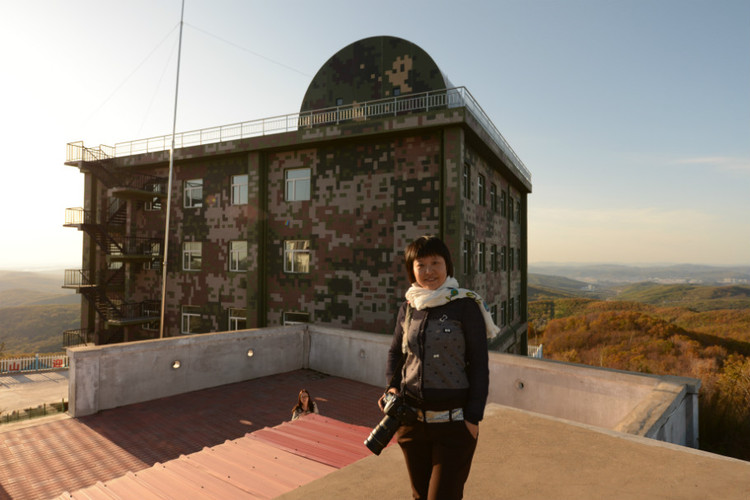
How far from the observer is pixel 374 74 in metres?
20.9

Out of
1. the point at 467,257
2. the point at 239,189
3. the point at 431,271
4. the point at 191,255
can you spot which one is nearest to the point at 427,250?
the point at 431,271

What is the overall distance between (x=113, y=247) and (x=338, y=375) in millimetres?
21511

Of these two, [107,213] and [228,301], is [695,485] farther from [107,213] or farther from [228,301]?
[107,213]

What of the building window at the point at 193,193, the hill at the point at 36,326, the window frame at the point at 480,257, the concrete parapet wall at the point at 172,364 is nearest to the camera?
the concrete parapet wall at the point at 172,364

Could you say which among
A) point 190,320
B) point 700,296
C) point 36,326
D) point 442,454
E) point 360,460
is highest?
point 442,454

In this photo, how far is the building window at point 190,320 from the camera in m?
22.4

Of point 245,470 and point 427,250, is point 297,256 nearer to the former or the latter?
point 245,470

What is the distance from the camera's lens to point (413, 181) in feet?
55.2

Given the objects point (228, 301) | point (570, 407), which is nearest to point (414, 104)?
point (228, 301)

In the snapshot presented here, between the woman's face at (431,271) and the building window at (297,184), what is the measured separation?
55.7ft

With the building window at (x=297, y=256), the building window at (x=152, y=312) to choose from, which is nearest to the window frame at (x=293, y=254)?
the building window at (x=297, y=256)

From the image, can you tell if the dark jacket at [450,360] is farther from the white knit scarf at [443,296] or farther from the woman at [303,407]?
the woman at [303,407]

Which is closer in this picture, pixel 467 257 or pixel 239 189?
pixel 467 257

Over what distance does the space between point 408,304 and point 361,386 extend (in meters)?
8.45
